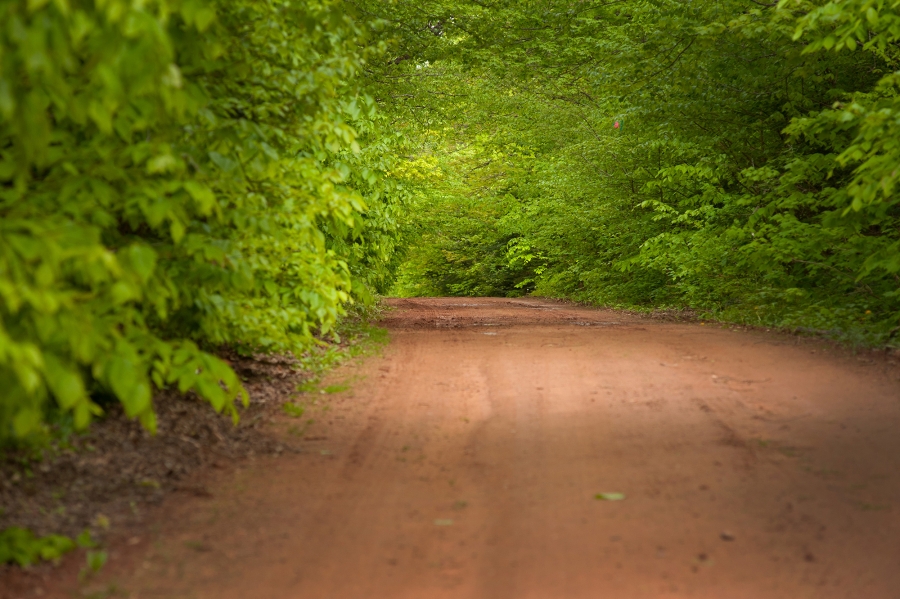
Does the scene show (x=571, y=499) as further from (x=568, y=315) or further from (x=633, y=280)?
(x=633, y=280)

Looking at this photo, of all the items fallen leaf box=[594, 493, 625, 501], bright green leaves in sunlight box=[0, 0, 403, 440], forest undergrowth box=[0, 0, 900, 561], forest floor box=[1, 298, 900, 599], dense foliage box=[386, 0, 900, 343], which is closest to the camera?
bright green leaves in sunlight box=[0, 0, 403, 440]

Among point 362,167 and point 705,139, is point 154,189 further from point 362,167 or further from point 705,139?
point 705,139

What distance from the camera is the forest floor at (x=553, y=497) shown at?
4281mm

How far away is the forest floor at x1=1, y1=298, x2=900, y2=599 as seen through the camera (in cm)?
428

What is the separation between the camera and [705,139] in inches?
683

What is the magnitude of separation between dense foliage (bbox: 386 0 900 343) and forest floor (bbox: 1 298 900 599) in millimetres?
2730

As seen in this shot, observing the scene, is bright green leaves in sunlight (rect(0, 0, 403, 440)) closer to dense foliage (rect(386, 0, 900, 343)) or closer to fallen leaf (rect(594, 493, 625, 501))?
fallen leaf (rect(594, 493, 625, 501))

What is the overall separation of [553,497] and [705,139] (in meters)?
13.4

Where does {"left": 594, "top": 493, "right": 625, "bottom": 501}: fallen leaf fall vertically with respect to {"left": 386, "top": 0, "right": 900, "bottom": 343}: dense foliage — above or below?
below

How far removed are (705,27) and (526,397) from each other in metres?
7.74

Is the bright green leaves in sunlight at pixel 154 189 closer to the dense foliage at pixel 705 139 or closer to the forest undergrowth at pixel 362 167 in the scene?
the forest undergrowth at pixel 362 167

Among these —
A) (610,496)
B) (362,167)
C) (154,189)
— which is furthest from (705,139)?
(154,189)

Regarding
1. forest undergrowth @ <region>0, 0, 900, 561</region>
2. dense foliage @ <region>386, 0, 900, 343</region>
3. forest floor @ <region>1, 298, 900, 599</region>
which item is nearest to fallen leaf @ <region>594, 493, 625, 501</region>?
forest floor @ <region>1, 298, 900, 599</region>

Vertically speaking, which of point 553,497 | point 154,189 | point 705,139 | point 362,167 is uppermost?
point 705,139
